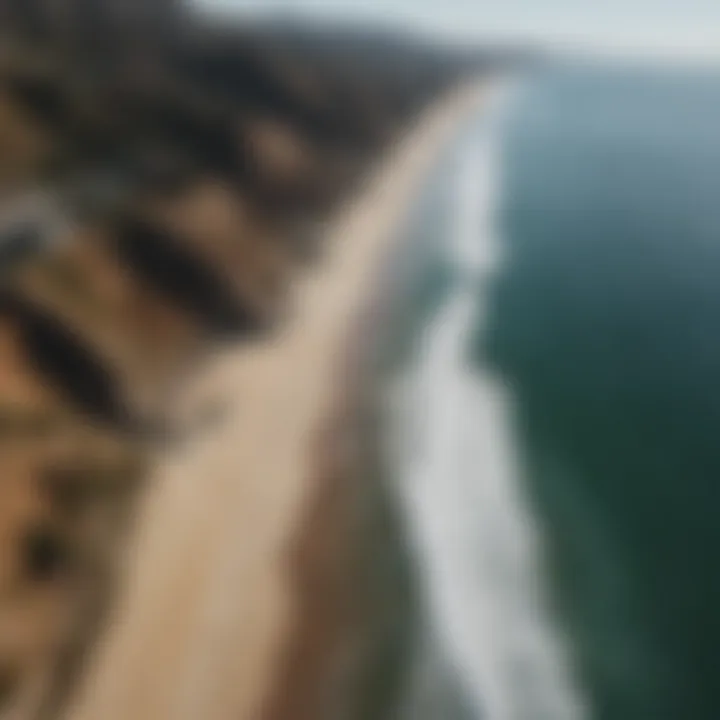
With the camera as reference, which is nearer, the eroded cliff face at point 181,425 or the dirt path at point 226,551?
the dirt path at point 226,551

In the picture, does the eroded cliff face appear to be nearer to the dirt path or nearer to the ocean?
the dirt path

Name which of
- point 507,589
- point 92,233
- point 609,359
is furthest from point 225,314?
point 507,589

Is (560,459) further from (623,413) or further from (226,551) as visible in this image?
(226,551)

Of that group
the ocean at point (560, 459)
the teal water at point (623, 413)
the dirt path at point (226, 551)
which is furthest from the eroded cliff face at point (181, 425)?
the teal water at point (623, 413)

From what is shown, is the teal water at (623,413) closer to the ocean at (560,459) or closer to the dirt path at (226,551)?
the ocean at (560,459)

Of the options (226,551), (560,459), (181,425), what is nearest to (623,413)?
(560,459)
